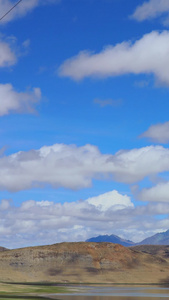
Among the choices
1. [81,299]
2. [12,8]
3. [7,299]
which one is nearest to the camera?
[12,8]

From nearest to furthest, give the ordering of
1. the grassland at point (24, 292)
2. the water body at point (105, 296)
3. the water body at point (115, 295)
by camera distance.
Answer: the water body at point (105, 296)
the grassland at point (24, 292)
the water body at point (115, 295)

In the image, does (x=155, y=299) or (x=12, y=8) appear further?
(x=155, y=299)

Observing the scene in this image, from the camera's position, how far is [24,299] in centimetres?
10638

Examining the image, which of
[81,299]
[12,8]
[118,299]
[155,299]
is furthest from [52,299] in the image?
[12,8]

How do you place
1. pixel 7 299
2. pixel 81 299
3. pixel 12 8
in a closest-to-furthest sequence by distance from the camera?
pixel 12 8
pixel 7 299
pixel 81 299

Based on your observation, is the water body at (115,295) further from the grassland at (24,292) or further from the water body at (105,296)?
the grassland at (24,292)

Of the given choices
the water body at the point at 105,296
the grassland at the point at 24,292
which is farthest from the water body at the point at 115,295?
the grassland at the point at 24,292

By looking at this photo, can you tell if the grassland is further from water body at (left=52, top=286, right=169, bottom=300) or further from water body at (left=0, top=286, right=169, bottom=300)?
water body at (left=52, top=286, right=169, bottom=300)

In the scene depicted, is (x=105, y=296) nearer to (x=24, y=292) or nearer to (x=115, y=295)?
(x=115, y=295)

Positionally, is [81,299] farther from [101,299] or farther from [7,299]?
[7,299]

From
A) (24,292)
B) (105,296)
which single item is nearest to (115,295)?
(105,296)

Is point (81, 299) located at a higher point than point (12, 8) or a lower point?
lower

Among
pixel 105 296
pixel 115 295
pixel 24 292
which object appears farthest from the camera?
pixel 24 292

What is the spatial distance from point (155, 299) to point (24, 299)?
30.7 meters
